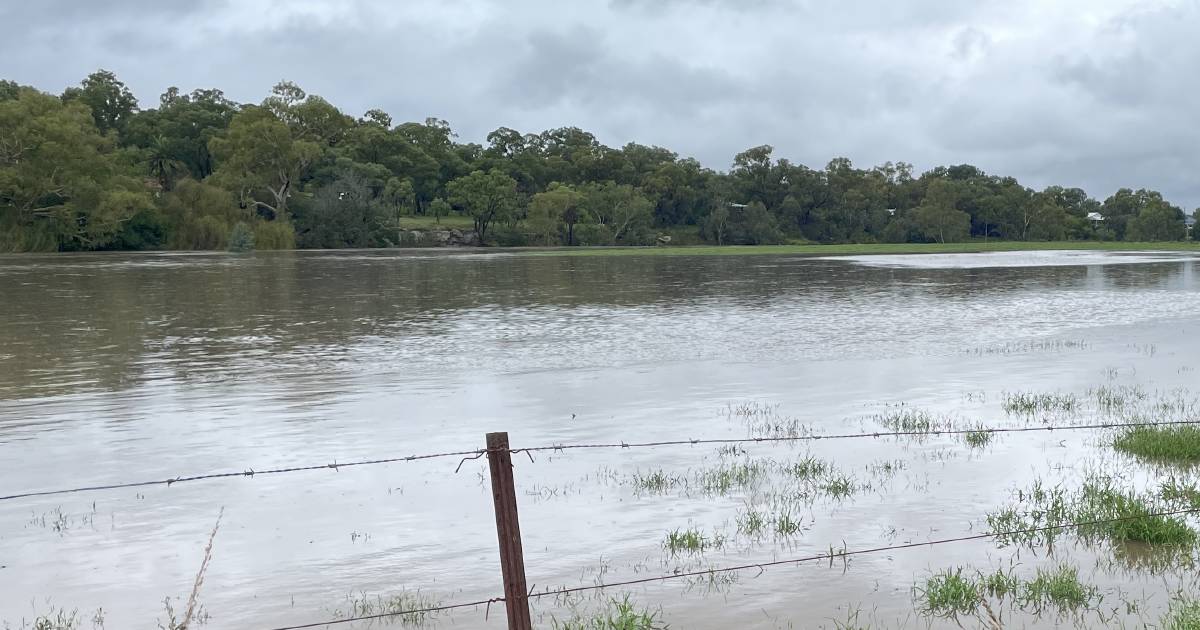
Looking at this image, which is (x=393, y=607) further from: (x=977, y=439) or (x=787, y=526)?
(x=977, y=439)

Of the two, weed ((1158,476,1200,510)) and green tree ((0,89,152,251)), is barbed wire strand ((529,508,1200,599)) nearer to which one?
weed ((1158,476,1200,510))

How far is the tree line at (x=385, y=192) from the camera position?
10738cm

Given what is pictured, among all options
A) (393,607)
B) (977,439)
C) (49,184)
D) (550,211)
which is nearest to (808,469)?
(977,439)

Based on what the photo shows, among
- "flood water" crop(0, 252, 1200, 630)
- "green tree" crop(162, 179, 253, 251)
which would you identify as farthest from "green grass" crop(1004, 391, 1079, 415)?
"green tree" crop(162, 179, 253, 251)

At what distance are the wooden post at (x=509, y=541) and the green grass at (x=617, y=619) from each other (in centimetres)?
87

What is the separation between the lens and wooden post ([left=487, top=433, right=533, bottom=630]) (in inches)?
232

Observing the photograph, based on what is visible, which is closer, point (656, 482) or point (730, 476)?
point (656, 482)

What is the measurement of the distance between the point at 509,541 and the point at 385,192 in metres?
138

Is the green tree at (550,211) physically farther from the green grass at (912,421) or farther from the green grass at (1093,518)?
the green grass at (1093,518)

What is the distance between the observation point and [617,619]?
7055mm

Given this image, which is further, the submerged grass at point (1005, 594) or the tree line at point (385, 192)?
the tree line at point (385, 192)

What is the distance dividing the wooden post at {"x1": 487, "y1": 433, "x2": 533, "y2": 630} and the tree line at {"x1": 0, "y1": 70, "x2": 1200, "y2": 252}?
110221 millimetres

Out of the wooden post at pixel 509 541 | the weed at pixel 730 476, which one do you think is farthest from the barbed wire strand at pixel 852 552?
the weed at pixel 730 476

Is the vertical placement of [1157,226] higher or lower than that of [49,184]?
lower
